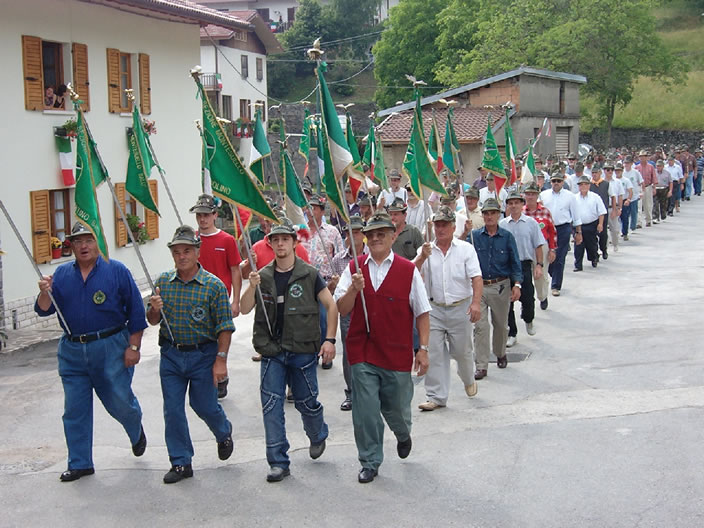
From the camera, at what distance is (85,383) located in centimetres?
718

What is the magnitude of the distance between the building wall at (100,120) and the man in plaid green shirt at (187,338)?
9.35 metres

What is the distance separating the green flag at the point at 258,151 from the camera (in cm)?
1102

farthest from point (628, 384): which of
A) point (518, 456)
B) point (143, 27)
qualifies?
point (143, 27)

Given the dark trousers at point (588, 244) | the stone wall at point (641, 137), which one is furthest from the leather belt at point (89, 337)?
the stone wall at point (641, 137)

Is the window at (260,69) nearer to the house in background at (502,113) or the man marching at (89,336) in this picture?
the house in background at (502,113)

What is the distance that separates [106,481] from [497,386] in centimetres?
427

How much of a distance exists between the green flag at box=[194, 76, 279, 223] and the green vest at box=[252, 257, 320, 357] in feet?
2.49

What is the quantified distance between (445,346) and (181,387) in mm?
2867

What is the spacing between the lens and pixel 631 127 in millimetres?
56312

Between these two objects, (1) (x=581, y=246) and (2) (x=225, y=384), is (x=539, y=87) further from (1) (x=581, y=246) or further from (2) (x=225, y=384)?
(2) (x=225, y=384)

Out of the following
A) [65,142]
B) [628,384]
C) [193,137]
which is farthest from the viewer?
[193,137]

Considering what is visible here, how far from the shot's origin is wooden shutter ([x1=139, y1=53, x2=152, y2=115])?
2067 centimetres

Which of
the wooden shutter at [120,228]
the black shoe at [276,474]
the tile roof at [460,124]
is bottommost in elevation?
the black shoe at [276,474]

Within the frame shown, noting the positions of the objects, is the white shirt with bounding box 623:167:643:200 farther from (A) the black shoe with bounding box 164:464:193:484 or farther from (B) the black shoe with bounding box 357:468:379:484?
(A) the black shoe with bounding box 164:464:193:484
